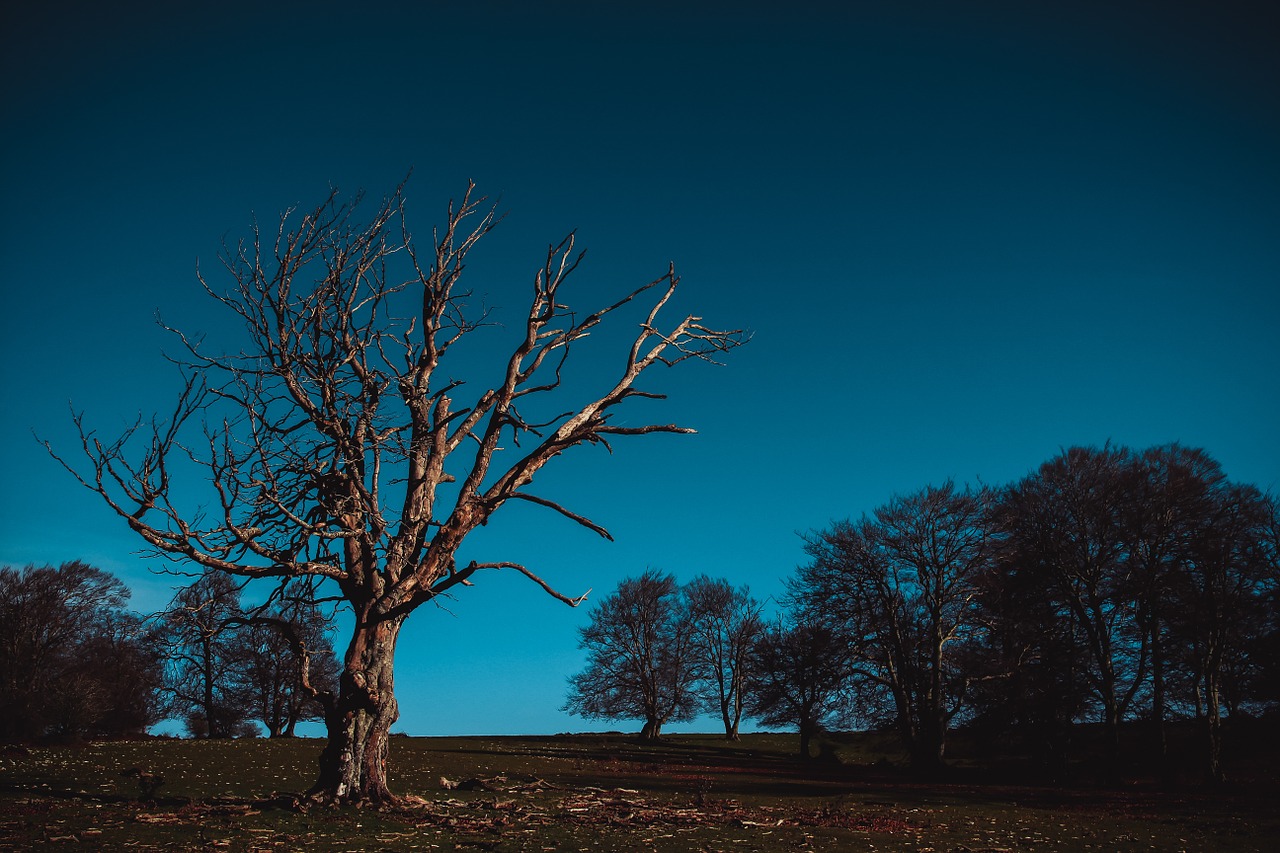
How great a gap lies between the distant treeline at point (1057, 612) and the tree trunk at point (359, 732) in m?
33.7

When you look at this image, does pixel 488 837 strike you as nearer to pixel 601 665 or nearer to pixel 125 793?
pixel 125 793

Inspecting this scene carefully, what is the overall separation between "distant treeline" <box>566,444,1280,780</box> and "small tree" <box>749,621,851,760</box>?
7.4 inches

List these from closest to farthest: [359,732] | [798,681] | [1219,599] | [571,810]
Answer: [359,732] → [571,810] → [1219,599] → [798,681]

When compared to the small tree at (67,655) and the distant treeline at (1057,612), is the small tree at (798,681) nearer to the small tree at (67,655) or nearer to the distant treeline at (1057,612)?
the distant treeline at (1057,612)

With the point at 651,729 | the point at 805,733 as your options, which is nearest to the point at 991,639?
the point at 805,733

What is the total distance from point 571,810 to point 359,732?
475 cm

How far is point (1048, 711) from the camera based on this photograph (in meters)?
37.2

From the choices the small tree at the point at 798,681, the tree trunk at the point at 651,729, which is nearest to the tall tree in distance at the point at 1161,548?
the small tree at the point at 798,681

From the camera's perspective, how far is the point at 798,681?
49.4m

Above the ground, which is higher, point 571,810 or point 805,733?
point 571,810

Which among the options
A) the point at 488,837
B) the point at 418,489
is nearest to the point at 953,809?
the point at 488,837

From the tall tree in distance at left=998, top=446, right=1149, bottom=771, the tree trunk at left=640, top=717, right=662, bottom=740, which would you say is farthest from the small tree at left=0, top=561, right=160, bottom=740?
the tall tree in distance at left=998, top=446, right=1149, bottom=771

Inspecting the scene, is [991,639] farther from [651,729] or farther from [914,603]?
[651,729]

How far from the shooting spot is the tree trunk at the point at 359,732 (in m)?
13.7
